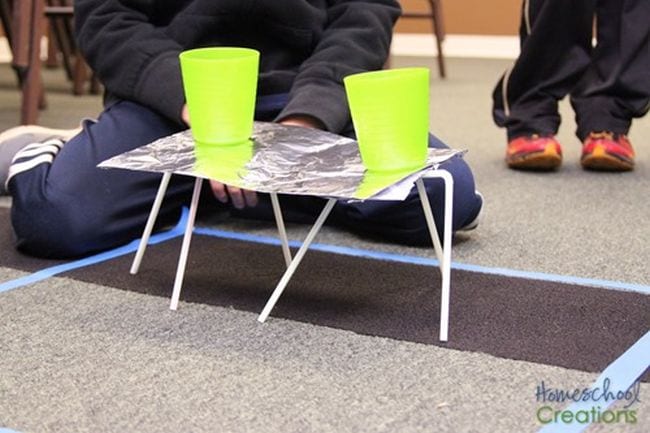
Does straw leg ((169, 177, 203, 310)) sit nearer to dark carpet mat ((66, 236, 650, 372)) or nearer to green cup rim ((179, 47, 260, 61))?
dark carpet mat ((66, 236, 650, 372))

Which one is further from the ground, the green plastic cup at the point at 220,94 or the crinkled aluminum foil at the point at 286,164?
the green plastic cup at the point at 220,94

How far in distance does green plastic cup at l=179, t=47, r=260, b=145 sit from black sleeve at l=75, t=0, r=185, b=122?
26 centimetres

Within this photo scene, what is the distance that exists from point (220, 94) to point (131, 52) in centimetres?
37

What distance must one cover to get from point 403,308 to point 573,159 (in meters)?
0.97

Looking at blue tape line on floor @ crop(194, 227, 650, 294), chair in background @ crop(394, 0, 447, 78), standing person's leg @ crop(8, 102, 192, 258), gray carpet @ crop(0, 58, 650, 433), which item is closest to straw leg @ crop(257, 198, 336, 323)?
gray carpet @ crop(0, 58, 650, 433)

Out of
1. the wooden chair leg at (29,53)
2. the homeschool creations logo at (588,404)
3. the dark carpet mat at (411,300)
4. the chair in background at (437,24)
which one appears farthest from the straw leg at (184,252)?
the chair in background at (437,24)

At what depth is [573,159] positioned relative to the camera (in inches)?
71.4

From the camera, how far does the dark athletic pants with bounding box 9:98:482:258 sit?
1.17 meters

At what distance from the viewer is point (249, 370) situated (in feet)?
2.63

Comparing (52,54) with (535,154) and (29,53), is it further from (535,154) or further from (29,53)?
(535,154)

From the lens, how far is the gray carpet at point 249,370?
0.71 meters

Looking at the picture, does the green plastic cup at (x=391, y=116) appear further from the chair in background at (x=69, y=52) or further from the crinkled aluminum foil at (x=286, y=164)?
the chair in background at (x=69, y=52)

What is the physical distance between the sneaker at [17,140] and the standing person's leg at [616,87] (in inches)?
35.6

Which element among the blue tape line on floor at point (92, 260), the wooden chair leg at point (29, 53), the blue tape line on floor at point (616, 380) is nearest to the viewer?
the blue tape line on floor at point (616, 380)
